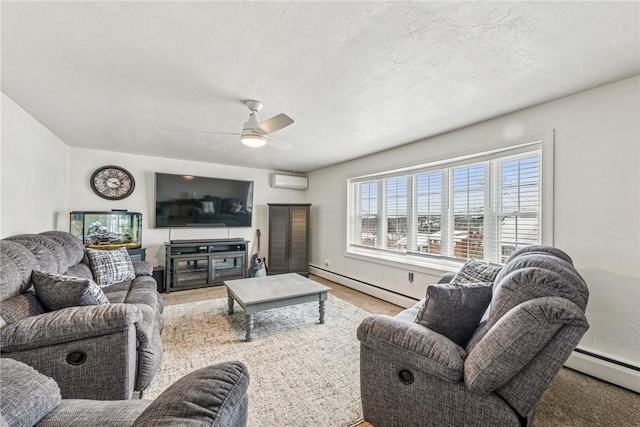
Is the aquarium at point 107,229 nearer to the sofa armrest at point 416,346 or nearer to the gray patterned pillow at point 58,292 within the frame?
the gray patterned pillow at point 58,292

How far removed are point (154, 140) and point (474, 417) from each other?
425 centimetres

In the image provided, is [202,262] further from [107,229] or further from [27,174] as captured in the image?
[27,174]

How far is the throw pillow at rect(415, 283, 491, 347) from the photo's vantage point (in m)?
1.44

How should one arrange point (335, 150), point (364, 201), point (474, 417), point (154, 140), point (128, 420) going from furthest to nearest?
point (364, 201) < point (335, 150) < point (154, 140) < point (474, 417) < point (128, 420)

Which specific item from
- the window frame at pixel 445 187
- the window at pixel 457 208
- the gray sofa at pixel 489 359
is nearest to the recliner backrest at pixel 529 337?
the gray sofa at pixel 489 359

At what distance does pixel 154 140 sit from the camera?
3574 millimetres

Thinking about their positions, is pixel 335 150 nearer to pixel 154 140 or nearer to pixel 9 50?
pixel 154 140

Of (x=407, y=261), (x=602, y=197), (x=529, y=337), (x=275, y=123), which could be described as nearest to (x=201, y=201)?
(x=275, y=123)

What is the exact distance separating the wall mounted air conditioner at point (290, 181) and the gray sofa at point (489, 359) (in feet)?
14.4

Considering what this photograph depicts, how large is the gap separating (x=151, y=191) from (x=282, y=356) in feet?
12.4

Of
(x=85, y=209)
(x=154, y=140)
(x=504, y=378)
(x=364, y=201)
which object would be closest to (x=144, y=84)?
(x=154, y=140)

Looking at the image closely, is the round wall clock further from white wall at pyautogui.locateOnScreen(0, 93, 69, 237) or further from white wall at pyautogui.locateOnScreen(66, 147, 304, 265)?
white wall at pyautogui.locateOnScreen(0, 93, 69, 237)

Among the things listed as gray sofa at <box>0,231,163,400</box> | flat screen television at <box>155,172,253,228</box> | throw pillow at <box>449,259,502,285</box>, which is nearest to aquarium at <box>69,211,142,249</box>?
flat screen television at <box>155,172,253,228</box>

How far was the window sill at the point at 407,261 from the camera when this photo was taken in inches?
126
